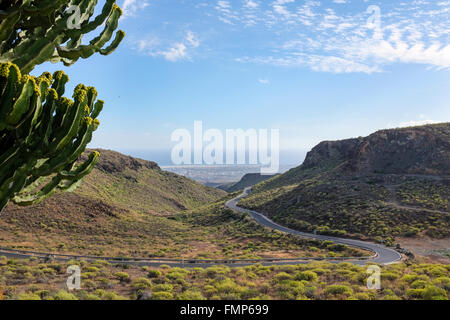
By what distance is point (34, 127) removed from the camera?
18.8ft

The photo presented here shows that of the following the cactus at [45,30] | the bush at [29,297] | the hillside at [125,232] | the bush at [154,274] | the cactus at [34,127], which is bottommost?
the hillside at [125,232]

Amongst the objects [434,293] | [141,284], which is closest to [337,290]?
[434,293]

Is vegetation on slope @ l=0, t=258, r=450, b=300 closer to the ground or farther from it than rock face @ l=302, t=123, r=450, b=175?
closer to the ground

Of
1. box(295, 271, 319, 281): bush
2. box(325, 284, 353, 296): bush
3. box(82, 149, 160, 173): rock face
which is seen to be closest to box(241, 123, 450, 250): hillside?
box(295, 271, 319, 281): bush

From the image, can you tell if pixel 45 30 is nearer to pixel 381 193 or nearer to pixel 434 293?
pixel 434 293

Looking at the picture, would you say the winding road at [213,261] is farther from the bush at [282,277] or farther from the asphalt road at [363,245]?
the bush at [282,277]

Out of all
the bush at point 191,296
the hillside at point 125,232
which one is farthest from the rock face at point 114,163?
the bush at point 191,296

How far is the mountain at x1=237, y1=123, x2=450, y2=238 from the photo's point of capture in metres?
32.5

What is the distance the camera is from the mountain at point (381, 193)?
107 ft

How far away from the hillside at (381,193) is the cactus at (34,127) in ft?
106

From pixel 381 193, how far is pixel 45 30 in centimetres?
4663

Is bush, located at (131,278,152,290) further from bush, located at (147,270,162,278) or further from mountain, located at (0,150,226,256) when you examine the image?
mountain, located at (0,150,226,256)

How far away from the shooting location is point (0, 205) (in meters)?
5.85
